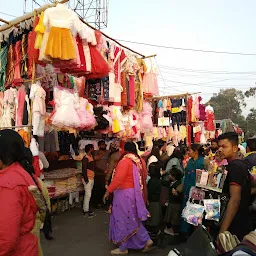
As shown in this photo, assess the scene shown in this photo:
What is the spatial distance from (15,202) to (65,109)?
3346 mm

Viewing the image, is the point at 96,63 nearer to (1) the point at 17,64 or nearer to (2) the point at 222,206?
(1) the point at 17,64

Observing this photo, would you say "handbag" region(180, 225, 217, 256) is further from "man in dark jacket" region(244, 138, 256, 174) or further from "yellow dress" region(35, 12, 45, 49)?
"yellow dress" region(35, 12, 45, 49)

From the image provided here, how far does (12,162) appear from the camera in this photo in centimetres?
195

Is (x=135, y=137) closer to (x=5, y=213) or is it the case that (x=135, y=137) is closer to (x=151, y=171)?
(x=151, y=171)

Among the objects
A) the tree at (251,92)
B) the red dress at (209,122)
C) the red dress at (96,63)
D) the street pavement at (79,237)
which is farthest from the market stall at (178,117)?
the tree at (251,92)

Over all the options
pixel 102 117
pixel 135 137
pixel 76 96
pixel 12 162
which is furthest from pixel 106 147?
pixel 12 162

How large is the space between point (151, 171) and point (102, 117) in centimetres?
178

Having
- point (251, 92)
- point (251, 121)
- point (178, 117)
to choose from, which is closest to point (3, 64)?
point (178, 117)

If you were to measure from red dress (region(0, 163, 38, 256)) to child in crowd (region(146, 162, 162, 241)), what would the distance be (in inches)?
129

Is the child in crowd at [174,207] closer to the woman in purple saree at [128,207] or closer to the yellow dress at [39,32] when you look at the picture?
the woman in purple saree at [128,207]

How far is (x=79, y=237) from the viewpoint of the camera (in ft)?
17.5

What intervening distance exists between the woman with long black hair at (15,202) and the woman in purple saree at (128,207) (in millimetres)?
2570

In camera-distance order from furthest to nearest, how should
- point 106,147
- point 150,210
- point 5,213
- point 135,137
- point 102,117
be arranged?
point 106,147 → point 135,137 → point 102,117 → point 150,210 → point 5,213

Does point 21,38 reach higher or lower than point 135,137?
higher
